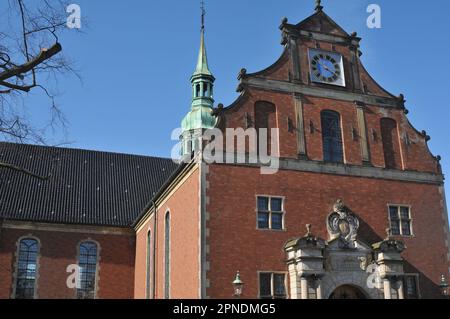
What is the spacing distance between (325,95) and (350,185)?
161 inches

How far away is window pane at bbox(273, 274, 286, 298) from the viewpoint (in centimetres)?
2011

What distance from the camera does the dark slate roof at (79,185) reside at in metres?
32.8

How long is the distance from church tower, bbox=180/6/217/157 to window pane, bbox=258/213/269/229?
28838mm

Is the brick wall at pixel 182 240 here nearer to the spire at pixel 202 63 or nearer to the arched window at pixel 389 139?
the arched window at pixel 389 139

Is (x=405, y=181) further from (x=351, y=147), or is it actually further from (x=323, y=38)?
(x=323, y=38)

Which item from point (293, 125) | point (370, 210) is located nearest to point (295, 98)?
point (293, 125)

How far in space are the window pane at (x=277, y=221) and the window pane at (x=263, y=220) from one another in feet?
0.85

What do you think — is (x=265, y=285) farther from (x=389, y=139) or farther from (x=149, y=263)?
(x=149, y=263)

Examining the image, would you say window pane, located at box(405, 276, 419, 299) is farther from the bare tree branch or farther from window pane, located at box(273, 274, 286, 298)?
the bare tree branch

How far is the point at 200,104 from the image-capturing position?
182 ft

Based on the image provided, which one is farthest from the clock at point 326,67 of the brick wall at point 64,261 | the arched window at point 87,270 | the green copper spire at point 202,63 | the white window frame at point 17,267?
the green copper spire at point 202,63

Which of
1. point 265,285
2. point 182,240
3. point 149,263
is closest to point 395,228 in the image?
point 265,285

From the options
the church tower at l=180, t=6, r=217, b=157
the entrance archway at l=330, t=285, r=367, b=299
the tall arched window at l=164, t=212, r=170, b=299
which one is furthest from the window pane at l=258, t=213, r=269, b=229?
the church tower at l=180, t=6, r=217, b=157

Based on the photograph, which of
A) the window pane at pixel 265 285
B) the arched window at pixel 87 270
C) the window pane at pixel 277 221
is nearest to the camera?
the window pane at pixel 265 285
